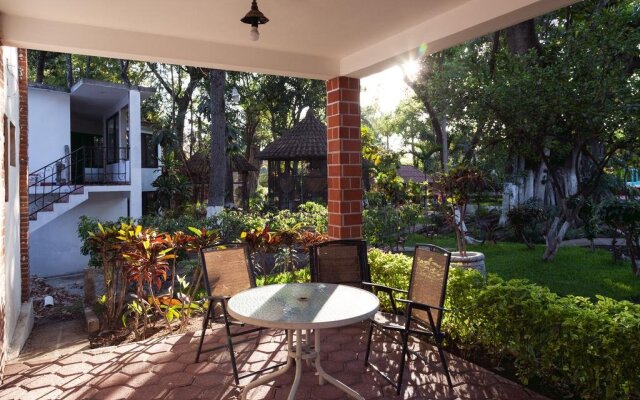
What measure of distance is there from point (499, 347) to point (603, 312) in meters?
0.90

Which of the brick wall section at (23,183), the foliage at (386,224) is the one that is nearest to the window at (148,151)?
the foliage at (386,224)

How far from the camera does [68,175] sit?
40.1 ft

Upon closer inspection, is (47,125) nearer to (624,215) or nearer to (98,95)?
(98,95)

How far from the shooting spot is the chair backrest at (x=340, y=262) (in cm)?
412

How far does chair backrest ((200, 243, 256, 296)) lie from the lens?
376 cm

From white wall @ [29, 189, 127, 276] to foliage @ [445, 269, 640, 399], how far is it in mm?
10105

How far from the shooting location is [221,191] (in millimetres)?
12016

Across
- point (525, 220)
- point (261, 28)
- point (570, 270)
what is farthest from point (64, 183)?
point (525, 220)

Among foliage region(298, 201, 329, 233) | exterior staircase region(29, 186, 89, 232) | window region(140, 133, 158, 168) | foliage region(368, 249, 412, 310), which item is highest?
window region(140, 133, 158, 168)

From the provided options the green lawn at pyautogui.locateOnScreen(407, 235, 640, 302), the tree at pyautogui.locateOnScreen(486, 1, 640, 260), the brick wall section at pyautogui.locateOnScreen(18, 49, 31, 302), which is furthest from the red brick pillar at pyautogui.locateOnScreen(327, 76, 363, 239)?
the tree at pyautogui.locateOnScreen(486, 1, 640, 260)

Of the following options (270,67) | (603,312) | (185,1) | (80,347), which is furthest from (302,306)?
(80,347)

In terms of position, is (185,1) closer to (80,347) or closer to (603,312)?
(603,312)

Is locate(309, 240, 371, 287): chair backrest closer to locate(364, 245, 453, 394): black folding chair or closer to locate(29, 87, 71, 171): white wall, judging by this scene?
locate(364, 245, 453, 394): black folding chair

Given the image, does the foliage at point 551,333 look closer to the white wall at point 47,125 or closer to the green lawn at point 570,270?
the green lawn at point 570,270
